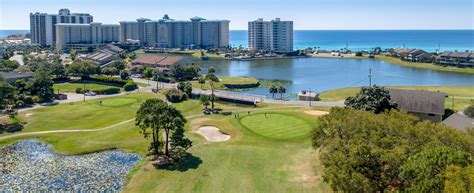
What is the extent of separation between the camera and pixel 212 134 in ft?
166

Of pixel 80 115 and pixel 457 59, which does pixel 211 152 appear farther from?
pixel 457 59

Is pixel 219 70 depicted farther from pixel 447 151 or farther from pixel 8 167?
pixel 447 151

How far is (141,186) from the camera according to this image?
1372 inches

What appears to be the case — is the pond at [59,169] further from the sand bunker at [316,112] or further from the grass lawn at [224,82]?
the grass lawn at [224,82]

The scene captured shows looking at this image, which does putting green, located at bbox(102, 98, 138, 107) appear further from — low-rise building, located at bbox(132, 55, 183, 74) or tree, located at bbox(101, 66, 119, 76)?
tree, located at bbox(101, 66, 119, 76)

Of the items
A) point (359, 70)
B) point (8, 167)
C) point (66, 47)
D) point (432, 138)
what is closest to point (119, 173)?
point (8, 167)

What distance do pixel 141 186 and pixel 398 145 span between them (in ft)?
69.1

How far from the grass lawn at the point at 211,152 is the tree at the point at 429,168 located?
9885 mm

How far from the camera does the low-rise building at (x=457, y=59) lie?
134m

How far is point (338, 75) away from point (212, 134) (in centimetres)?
8070

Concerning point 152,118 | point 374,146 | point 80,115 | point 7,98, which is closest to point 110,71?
point 80,115

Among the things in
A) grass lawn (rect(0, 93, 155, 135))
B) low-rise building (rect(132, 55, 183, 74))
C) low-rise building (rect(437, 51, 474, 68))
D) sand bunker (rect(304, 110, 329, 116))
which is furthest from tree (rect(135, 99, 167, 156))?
low-rise building (rect(437, 51, 474, 68))

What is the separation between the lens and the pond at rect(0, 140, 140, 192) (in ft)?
116

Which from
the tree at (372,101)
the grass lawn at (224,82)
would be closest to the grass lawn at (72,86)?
the grass lawn at (224,82)
